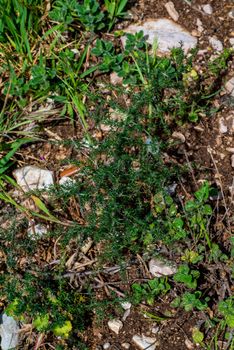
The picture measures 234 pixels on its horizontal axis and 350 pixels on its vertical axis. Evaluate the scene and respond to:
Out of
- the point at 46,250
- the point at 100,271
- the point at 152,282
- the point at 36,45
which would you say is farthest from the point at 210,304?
the point at 36,45

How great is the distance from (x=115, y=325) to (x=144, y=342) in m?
0.16

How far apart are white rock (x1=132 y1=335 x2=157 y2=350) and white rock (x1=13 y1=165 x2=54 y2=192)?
929mm

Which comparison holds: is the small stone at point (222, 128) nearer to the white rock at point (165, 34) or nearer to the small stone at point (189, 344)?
the white rock at point (165, 34)

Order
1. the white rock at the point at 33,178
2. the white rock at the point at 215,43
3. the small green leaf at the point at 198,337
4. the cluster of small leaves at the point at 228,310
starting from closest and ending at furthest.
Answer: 1. the cluster of small leaves at the point at 228,310
2. the small green leaf at the point at 198,337
3. the white rock at the point at 33,178
4. the white rock at the point at 215,43

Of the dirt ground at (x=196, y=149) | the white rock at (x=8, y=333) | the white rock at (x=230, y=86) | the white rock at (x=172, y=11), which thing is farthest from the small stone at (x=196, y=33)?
the white rock at (x=8, y=333)

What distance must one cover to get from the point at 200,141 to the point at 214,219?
47 centimetres

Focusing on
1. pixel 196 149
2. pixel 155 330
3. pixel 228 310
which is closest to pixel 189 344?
pixel 155 330

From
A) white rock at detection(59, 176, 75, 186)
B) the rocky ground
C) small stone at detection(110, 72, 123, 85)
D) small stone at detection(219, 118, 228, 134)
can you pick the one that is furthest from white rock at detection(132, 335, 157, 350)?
small stone at detection(110, 72, 123, 85)

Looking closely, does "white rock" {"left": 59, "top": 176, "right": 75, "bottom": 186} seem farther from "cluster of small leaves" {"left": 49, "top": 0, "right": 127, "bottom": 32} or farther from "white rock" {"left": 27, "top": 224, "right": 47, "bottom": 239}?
"cluster of small leaves" {"left": 49, "top": 0, "right": 127, "bottom": 32}

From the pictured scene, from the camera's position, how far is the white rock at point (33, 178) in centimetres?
328

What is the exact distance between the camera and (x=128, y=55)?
3461 millimetres

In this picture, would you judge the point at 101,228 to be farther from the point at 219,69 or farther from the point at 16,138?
the point at 219,69

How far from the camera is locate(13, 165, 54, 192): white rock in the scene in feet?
10.8

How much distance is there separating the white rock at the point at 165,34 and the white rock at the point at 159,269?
1238 millimetres
